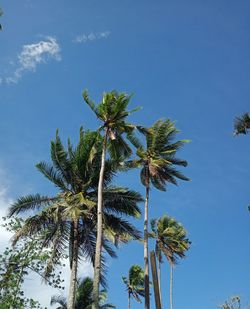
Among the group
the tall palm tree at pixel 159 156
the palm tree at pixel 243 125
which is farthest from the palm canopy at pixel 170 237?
the palm tree at pixel 243 125

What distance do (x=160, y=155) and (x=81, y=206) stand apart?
838 cm

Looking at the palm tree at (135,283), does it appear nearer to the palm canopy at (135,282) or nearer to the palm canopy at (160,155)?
the palm canopy at (135,282)

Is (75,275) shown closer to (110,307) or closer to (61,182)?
(61,182)

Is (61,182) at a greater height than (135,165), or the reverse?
(135,165)

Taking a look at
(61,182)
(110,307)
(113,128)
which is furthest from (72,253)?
(110,307)

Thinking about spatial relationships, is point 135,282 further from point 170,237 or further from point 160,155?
point 160,155

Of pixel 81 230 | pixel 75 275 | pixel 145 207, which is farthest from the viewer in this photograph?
pixel 145 207

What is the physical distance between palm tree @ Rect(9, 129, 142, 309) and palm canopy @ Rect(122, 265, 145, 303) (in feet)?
86.7

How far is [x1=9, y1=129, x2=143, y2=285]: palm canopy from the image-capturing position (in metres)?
25.2

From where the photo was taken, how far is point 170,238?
139 ft

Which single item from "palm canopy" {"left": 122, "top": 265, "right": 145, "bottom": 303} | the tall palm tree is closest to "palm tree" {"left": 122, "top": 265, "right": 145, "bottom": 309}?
"palm canopy" {"left": 122, "top": 265, "right": 145, "bottom": 303}

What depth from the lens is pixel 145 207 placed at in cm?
2947

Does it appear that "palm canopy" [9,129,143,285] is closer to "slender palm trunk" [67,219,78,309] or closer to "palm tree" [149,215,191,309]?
"slender palm trunk" [67,219,78,309]

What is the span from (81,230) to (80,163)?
378 cm
